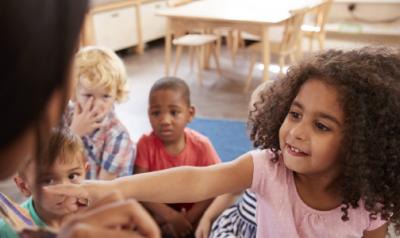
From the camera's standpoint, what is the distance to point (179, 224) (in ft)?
6.05

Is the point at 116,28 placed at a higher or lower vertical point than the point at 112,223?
lower

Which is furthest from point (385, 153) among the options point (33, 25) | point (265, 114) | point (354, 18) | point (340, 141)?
point (354, 18)

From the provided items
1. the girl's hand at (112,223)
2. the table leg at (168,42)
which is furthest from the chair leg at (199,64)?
the girl's hand at (112,223)

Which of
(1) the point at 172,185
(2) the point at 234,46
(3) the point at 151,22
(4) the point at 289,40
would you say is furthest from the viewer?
(3) the point at 151,22

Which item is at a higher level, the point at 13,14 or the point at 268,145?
the point at 13,14

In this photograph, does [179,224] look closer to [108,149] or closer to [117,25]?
[108,149]

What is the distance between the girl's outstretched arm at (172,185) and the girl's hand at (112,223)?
Answer: 420mm

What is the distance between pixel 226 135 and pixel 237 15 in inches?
44.7

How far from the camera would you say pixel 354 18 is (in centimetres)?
537

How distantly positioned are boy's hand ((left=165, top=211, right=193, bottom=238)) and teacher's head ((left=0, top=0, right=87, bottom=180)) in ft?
4.78

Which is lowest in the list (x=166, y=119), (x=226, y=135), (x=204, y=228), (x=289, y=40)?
(x=226, y=135)

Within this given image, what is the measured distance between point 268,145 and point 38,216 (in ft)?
1.94

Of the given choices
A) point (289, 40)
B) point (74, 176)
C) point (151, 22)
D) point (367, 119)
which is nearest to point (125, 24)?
point (151, 22)

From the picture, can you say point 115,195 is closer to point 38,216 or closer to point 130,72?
point 38,216
